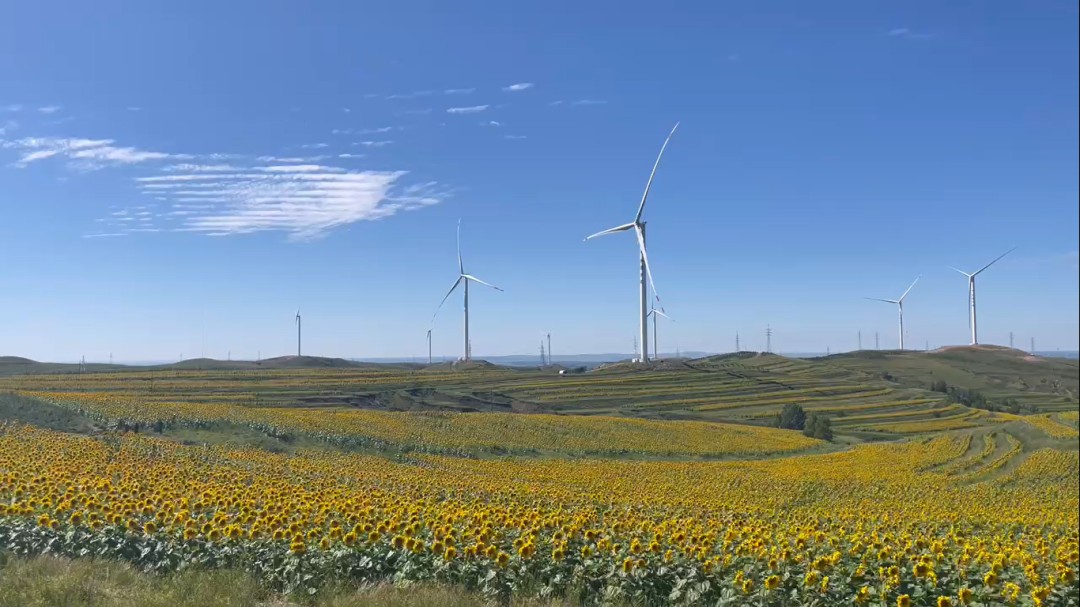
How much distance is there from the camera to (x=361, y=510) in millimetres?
11211

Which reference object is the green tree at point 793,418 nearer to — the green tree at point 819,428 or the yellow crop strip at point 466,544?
the green tree at point 819,428

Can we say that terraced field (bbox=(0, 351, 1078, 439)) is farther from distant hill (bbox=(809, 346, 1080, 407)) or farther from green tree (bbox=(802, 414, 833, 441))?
distant hill (bbox=(809, 346, 1080, 407))

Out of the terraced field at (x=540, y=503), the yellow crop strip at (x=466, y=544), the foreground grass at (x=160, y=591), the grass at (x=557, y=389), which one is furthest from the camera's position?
the grass at (x=557, y=389)

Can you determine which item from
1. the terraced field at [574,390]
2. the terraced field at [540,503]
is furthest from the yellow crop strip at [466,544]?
the terraced field at [574,390]

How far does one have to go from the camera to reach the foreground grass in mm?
7621

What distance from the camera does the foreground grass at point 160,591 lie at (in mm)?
7621

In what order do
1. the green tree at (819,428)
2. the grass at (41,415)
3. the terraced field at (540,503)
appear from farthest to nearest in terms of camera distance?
1. the green tree at (819,428)
2. the grass at (41,415)
3. the terraced field at (540,503)

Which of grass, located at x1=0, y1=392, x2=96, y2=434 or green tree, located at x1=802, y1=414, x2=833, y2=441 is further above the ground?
grass, located at x1=0, y1=392, x2=96, y2=434

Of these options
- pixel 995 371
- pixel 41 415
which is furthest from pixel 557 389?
pixel 995 371

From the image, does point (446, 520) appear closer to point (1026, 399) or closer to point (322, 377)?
point (1026, 399)

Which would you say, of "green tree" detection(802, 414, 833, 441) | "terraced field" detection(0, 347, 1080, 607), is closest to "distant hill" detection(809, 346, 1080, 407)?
"terraced field" detection(0, 347, 1080, 607)

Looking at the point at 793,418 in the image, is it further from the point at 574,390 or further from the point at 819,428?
the point at 574,390

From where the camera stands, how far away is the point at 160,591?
8.08 metres

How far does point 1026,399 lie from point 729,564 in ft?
20.8
